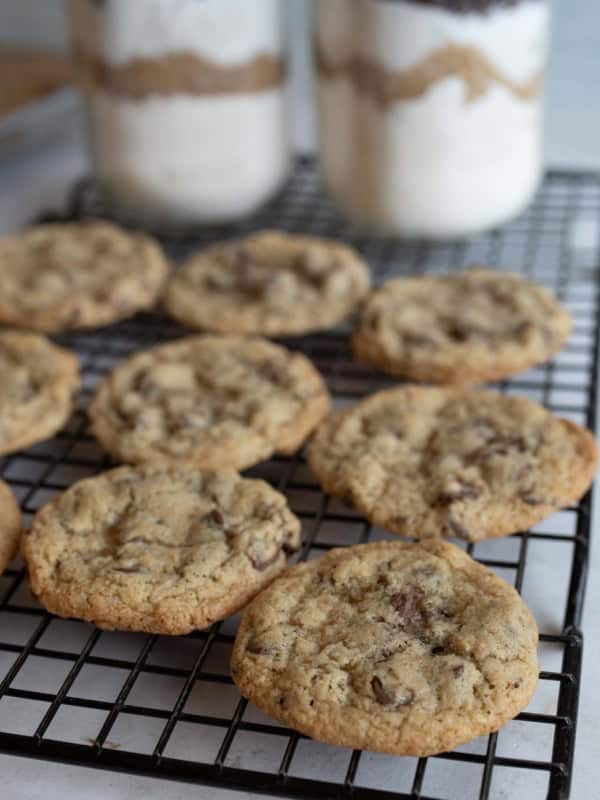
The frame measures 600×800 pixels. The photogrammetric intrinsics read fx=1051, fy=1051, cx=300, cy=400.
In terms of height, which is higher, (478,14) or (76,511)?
(478,14)

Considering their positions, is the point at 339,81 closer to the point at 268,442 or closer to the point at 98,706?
the point at 268,442

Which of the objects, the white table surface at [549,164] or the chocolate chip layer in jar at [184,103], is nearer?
the white table surface at [549,164]

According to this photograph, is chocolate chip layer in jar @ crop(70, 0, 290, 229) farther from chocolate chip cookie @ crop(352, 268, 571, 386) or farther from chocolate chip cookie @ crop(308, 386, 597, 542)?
chocolate chip cookie @ crop(308, 386, 597, 542)

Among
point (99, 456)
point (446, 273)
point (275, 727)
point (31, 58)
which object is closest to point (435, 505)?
point (275, 727)

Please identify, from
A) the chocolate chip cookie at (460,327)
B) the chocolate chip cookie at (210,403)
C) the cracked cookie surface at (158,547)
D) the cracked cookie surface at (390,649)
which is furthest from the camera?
the chocolate chip cookie at (460,327)

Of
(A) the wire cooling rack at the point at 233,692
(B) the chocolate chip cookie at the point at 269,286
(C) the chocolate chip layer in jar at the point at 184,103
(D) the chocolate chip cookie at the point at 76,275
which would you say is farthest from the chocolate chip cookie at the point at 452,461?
(C) the chocolate chip layer in jar at the point at 184,103

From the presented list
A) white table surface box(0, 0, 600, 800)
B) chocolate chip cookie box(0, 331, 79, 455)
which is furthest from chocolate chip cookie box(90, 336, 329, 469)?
white table surface box(0, 0, 600, 800)

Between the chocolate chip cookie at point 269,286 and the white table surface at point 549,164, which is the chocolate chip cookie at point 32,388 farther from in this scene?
the white table surface at point 549,164
